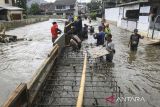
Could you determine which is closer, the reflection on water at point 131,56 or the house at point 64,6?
the reflection on water at point 131,56

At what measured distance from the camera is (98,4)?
7944 cm

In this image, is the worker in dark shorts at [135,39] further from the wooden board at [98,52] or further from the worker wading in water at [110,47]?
the wooden board at [98,52]

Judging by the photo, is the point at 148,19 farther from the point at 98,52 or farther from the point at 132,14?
the point at 98,52

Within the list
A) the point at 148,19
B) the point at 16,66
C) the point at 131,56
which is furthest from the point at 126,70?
the point at 148,19

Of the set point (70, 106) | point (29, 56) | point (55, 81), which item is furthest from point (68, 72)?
point (29, 56)

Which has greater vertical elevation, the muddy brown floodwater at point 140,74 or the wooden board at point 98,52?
the wooden board at point 98,52

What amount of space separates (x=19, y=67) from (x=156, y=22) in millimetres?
12768

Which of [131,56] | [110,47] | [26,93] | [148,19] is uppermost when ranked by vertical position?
[148,19]

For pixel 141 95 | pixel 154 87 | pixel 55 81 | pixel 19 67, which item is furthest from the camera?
pixel 19 67

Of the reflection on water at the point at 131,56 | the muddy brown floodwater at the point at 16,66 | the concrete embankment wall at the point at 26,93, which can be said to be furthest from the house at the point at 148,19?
the concrete embankment wall at the point at 26,93

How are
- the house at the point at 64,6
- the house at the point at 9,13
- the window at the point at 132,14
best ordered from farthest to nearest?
1. the house at the point at 64,6
2. the house at the point at 9,13
3. the window at the point at 132,14

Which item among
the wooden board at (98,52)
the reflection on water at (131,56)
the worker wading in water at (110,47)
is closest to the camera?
the wooden board at (98,52)

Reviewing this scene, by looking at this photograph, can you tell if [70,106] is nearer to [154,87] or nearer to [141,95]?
[141,95]

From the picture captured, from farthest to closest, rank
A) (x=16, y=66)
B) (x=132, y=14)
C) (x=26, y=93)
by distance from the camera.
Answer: (x=132, y=14), (x=16, y=66), (x=26, y=93)
